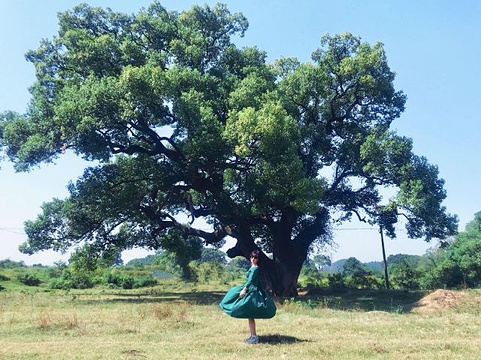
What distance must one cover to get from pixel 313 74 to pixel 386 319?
539 inches

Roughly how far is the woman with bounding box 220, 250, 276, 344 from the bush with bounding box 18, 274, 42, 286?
4279cm

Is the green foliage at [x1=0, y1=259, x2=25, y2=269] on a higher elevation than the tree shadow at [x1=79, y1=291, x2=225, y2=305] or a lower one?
higher

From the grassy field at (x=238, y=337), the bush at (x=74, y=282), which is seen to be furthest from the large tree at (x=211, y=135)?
the bush at (x=74, y=282)

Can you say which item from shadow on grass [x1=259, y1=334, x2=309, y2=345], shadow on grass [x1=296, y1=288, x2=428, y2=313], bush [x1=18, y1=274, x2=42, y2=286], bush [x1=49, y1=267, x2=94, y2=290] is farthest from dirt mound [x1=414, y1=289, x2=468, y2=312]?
bush [x1=18, y1=274, x2=42, y2=286]

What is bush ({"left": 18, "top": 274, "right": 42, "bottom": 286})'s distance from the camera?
4576 centimetres

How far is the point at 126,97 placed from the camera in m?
19.4

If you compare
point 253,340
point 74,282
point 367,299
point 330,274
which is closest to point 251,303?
point 253,340

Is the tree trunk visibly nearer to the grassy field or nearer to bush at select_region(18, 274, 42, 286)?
the grassy field

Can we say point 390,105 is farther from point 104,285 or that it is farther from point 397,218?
point 104,285

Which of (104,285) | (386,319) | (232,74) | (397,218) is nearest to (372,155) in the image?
(397,218)

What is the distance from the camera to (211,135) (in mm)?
19297

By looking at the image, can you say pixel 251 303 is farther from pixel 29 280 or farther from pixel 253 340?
pixel 29 280

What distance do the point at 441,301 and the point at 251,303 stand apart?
1155cm

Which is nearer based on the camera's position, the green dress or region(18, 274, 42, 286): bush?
the green dress
